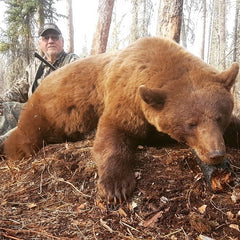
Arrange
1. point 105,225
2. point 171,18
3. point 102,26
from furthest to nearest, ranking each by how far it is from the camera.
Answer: point 102,26, point 171,18, point 105,225

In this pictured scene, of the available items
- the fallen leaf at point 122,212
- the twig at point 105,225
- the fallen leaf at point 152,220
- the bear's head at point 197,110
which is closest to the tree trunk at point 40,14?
the bear's head at point 197,110

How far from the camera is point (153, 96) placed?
2.99 m

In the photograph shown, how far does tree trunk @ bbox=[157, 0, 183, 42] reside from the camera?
6184 millimetres

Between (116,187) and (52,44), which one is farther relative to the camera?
(52,44)

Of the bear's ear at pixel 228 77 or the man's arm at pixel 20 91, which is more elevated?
the bear's ear at pixel 228 77

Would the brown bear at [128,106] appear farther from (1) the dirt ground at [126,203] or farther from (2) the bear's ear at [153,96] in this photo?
(1) the dirt ground at [126,203]

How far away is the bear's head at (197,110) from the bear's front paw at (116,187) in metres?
0.69

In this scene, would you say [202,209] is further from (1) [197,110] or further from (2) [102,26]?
(2) [102,26]

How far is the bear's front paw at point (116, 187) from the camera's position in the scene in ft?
9.52

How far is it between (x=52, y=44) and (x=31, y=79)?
42.4 inches

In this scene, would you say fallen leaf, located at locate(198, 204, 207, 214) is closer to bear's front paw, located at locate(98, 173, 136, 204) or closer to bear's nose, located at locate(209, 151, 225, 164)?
bear's nose, located at locate(209, 151, 225, 164)

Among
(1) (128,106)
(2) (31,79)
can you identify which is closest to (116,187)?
(1) (128,106)

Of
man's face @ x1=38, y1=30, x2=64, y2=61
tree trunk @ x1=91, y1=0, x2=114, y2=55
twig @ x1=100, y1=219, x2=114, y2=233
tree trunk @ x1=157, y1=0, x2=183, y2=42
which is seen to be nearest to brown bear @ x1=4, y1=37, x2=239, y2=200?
twig @ x1=100, y1=219, x2=114, y2=233

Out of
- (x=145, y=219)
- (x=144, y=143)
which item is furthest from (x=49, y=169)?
(x=145, y=219)
